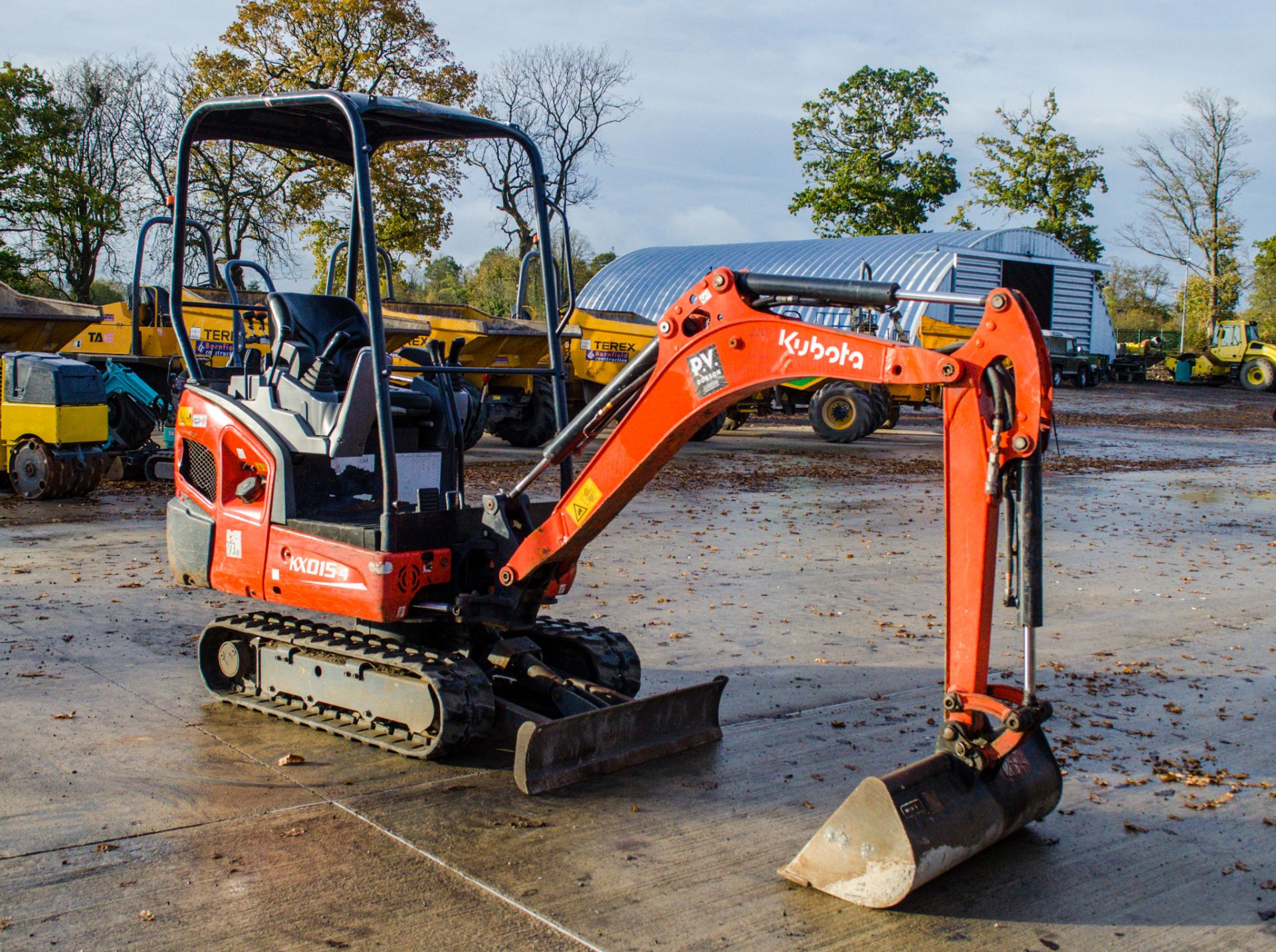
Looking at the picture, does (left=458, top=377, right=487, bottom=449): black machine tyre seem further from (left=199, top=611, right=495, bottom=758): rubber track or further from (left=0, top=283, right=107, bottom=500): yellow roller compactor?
(left=0, top=283, right=107, bottom=500): yellow roller compactor

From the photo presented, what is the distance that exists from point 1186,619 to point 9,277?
35337mm

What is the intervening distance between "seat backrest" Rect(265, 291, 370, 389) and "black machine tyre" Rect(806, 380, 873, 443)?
1589 centimetres

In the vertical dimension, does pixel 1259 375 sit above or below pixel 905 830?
above

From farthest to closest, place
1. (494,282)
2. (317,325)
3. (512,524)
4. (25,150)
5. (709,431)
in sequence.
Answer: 1. (494,282)
2. (25,150)
3. (709,431)
4. (317,325)
5. (512,524)

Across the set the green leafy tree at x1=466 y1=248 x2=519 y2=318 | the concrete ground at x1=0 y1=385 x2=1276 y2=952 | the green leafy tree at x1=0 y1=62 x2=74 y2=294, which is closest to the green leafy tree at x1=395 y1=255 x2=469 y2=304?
the green leafy tree at x1=466 y1=248 x2=519 y2=318

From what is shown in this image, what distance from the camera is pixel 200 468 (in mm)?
6059

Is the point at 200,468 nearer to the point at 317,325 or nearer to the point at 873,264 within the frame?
the point at 317,325

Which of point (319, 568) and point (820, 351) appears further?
point (319, 568)

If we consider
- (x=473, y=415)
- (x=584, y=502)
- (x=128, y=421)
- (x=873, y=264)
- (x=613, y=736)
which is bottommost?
(x=613, y=736)

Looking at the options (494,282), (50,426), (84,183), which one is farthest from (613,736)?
(494,282)

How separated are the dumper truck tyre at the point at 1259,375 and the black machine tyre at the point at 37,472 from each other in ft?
149

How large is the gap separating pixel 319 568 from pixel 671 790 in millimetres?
1796

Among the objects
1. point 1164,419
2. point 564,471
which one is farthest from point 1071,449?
point 564,471

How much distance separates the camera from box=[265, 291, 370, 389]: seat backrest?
5824 millimetres
